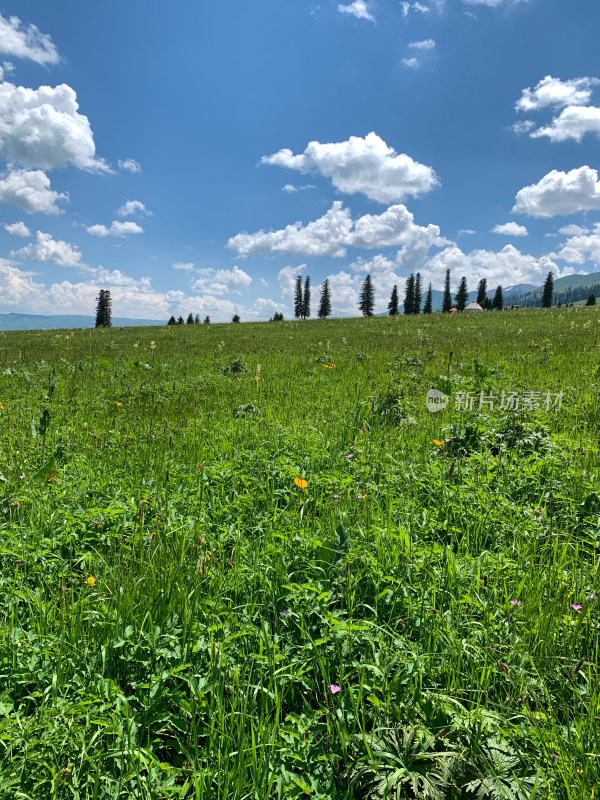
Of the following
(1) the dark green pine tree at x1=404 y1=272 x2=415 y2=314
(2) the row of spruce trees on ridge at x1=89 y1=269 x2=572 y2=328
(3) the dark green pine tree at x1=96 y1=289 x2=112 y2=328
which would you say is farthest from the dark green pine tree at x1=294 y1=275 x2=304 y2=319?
(3) the dark green pine tree at x1=96 y1=289 x2=112 y2=328

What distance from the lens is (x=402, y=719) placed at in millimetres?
1634

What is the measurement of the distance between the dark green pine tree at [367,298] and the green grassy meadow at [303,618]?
103m

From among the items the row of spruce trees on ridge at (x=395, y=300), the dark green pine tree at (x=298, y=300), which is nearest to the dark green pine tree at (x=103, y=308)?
the row of spruce trees on ridge at (x=395, y=300)

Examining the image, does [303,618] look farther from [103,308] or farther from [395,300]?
[395,300]

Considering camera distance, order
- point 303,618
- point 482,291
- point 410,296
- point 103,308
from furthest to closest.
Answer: point 482,291
point 410,296
point 103,308
point 303,618

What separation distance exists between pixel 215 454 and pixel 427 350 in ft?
28.0

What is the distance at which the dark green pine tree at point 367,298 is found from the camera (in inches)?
4050

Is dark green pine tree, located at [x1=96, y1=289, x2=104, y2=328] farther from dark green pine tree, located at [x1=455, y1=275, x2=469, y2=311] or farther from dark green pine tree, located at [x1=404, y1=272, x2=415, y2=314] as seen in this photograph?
dark green pine tree, located at [x1=455, y1=275, x2=469, y2=311]

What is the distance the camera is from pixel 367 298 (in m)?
104

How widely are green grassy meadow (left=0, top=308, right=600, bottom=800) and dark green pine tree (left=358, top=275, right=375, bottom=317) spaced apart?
338 feet

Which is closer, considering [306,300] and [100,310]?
[100,310]

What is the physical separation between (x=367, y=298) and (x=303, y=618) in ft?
353

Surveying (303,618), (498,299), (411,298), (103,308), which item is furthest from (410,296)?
(303,618)

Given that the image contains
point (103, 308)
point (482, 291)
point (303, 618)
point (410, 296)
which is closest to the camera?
point (303, 618)
